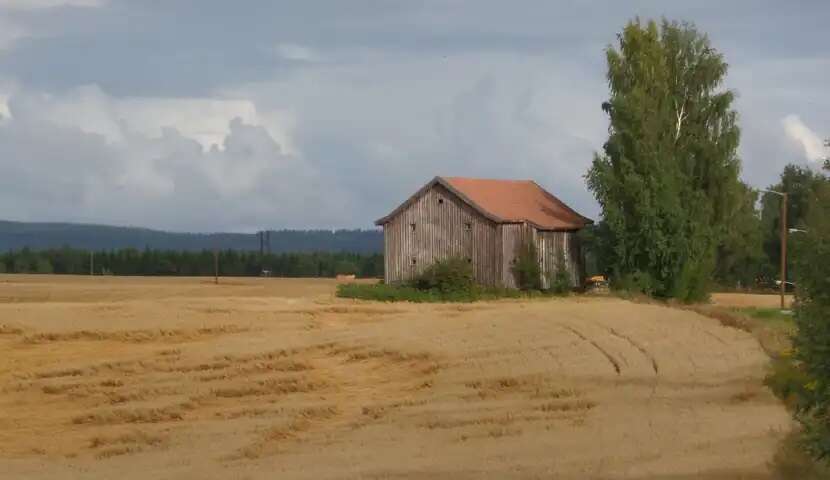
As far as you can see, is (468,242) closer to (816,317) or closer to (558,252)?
(558,252)

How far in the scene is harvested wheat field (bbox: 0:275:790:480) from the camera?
18938 millimetres

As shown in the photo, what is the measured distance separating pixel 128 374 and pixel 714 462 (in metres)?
14.0

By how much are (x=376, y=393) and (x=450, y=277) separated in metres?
26.6

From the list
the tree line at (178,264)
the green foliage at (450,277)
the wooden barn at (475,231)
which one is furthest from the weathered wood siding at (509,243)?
the tree line at (178,264)

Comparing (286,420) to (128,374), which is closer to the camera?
(286,420)

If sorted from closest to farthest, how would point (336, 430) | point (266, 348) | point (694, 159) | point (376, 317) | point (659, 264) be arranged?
point (336, 430) → point (266, 348) → point (376, 317) → point (659, 264) → point (694, 159)

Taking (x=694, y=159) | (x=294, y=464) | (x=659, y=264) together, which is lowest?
(x=294, y=464)

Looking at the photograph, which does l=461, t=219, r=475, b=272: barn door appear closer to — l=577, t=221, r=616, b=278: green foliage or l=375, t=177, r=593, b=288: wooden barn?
l=375, t=177, r=593, b=288: wooden barn

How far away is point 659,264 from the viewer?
55.7 meters

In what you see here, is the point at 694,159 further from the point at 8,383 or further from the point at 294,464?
the point at 294,464

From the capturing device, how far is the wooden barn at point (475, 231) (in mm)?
53750

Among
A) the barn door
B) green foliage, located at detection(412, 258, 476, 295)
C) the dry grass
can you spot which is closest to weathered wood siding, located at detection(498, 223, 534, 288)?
the barn door

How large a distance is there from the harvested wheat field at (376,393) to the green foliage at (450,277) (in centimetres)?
1724

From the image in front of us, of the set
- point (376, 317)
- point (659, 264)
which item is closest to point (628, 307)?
point (376, 317)
